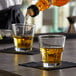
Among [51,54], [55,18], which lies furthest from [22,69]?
[55,18]

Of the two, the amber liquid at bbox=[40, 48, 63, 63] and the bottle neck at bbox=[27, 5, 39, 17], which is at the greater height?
the bottle neck at bbox=[27, 5, 39, 17]

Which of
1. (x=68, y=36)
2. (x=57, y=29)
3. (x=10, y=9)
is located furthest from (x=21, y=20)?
(x=57, y=29)

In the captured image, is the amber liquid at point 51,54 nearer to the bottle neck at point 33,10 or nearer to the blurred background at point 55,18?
the bottle neck at point 33,10

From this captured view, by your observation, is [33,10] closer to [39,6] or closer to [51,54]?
[39,6]

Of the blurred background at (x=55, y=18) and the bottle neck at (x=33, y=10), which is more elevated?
the bottle neck at (x=33, y=10)

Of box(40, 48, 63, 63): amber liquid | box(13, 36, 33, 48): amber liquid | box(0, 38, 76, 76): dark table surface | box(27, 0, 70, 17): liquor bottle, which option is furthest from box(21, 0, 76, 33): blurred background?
box(40, 48, 63, 63): amber liquid

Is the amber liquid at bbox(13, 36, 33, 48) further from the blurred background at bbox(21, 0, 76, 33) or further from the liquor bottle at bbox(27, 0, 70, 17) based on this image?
the blurred background at bbox(21, 0, 76, 33)

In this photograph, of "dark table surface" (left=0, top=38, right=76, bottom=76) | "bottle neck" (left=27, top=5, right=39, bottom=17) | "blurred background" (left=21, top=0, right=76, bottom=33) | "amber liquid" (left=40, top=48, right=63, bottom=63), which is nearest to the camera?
"dark table surface" (left=0, top=38, right=76, bottom=76)

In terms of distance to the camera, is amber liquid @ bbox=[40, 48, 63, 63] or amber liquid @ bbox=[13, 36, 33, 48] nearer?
amber liquid @ bbox=[40, 48, 63, 63]

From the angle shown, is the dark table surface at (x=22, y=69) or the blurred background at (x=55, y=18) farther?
the blurred background at (x=55, y=18)

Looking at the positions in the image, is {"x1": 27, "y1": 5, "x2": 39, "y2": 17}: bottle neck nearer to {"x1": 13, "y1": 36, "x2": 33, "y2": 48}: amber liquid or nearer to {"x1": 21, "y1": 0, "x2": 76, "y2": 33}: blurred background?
{"x1": 13, "y1": 36, "x2": 33, "y2": 48}: amber liquid

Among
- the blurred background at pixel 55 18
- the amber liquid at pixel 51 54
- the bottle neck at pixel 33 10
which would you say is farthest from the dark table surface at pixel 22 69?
the blurred background at pixel 55 18

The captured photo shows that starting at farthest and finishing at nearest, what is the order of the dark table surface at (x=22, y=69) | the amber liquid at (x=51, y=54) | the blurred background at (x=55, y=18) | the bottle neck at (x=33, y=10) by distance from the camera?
the blurred background at (x=55, y=18) < the bottle neck at (x=33, y=10) < the amber liquid at (x=51, y=54) < the dark table surface at (x=22, y=69)

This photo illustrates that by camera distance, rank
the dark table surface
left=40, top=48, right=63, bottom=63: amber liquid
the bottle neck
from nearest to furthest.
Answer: the dark table surface → left=40, top=48, right=63, bottom=63: amber liquid → the bottle neck
